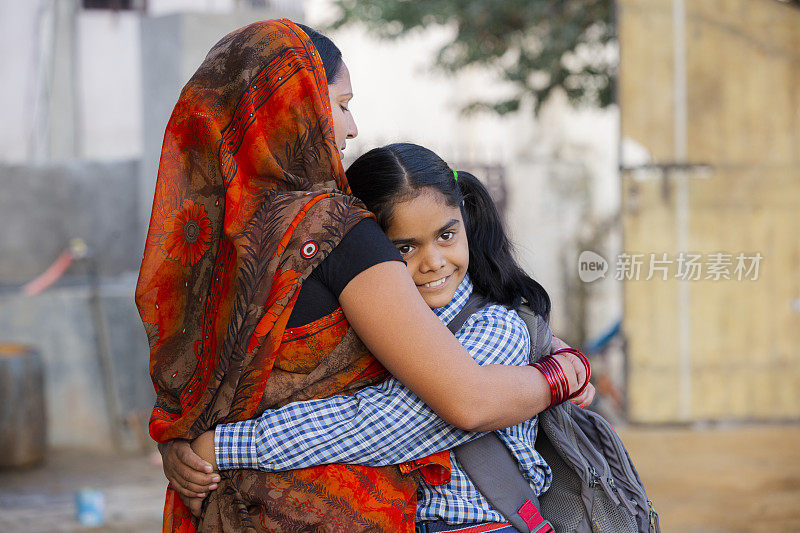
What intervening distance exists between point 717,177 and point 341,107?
4.47m

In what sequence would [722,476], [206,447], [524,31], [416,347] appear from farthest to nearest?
[524,31] < [722,476] < [206,447] < [416,347]

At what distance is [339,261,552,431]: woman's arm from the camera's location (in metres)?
1.38

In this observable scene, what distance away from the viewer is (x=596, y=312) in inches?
381

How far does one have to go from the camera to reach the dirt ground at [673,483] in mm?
4309

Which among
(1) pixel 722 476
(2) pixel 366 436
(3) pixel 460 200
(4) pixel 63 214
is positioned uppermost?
(3) pixel 460 200

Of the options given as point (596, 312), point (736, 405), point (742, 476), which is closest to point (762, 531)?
point (742, 476)

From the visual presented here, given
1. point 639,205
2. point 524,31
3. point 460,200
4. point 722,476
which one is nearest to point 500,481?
point 460,200

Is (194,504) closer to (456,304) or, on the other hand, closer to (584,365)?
(456,304)

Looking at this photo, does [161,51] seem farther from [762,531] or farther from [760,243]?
[762,531]

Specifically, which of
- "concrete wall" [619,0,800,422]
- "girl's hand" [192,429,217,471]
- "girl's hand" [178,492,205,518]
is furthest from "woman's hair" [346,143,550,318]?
"concrete wall" [619,0,800,422]

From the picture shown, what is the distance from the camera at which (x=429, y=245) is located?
1.67 m

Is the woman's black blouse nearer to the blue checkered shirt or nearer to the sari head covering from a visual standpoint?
the sari head covering

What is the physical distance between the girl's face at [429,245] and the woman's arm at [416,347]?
0.25 m

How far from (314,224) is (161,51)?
5.00 meters
